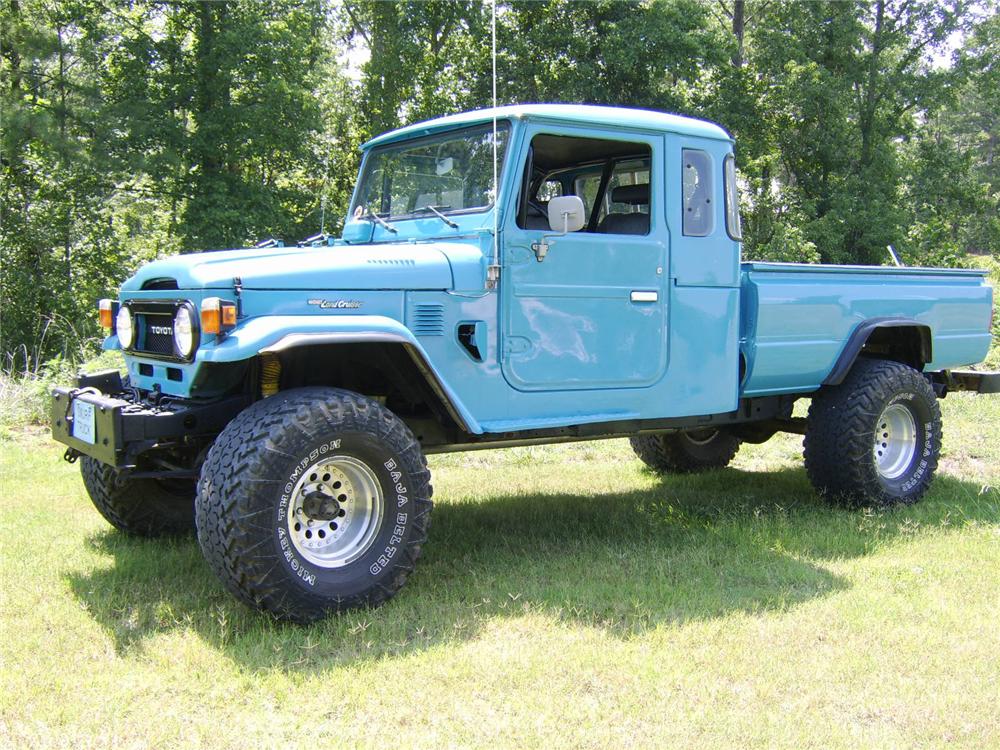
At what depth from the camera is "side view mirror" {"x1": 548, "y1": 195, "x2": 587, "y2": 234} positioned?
441cm

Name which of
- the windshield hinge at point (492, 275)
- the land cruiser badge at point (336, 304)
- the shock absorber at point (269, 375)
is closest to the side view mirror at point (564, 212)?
the windshield hinge at point (492, 275)

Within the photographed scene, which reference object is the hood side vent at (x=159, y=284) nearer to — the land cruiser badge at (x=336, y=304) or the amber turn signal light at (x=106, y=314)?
the amber turn signal light at (x=106, y=314)

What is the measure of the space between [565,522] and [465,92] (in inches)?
699

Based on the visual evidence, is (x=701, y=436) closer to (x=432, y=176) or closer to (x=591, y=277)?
(x=591, y=277)

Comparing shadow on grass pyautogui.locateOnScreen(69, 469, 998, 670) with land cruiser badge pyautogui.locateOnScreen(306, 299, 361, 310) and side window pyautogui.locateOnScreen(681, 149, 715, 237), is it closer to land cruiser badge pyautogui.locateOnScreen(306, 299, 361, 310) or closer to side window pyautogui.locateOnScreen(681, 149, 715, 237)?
land cruiser badge pyautogui.locateOnScreen(306, 299, 361, 310)

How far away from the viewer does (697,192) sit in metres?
5.21

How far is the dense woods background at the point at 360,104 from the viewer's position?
1688cm

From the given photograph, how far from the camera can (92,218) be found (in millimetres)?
17531

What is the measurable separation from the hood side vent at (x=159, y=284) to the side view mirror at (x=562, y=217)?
69.1 inches

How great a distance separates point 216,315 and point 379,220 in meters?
1.55

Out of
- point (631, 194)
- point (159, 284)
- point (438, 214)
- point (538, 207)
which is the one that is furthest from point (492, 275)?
point (159, 284)

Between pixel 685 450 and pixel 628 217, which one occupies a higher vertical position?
pixel 628 217

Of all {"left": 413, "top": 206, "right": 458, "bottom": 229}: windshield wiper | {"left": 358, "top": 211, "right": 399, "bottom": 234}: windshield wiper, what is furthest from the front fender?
{"left": 358, "top": 211, "right": 399, "bottom": 234}: windshield wiper

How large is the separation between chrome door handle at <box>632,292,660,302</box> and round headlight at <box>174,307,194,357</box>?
2309 millimetres
